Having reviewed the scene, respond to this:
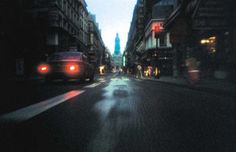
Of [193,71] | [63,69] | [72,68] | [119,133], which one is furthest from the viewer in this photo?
[72,68]

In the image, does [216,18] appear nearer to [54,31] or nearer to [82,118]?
[82,118]

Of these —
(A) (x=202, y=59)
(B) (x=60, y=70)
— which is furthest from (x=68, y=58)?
(A) (x=202, y=59)

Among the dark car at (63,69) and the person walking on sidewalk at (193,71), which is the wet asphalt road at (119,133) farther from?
the dark car at (63,69)

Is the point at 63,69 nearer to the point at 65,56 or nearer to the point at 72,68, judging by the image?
the point at 72,68

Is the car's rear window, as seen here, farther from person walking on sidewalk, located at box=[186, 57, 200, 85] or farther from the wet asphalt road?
the wet asphalt road

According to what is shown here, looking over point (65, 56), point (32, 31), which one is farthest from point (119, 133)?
point (32, 31)

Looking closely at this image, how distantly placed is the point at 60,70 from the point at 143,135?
40.8 feet

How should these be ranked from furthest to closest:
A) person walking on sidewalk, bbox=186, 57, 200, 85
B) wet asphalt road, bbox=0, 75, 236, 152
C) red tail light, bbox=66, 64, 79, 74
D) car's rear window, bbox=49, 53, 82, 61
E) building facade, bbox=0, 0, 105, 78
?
building facade, bbox=0, 0, 105, 78, car's rear window, bbox=49, 53, 82, 61, red tail light, bbox=66, 64, 79, 74, person walking on sidewalk, bbox=186, 57, 200, 85, wet asphalt road, bbox=0, 75, 236, 152

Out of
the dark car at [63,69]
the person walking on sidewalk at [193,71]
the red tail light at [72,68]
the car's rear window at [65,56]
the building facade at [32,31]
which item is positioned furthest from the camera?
the building facade at [32,31]

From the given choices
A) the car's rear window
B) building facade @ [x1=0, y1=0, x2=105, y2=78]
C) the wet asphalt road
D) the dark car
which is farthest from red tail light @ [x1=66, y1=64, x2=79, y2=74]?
the wet asphalt road

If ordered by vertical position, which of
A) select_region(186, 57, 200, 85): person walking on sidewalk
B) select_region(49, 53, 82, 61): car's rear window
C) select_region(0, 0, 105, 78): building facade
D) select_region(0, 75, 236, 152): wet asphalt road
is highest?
→ select_region(0, 0, 105, 78): building facade

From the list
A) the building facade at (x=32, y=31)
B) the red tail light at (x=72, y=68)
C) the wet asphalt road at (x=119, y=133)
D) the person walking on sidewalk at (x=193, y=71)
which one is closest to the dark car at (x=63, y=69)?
the red tail light at (x=72, y=68)

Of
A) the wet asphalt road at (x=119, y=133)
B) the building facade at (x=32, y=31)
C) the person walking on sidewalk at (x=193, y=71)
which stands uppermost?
the building facade at (x=32, y=31)

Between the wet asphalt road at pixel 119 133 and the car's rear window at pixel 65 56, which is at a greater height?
the car's rear window at pixel 65 56
